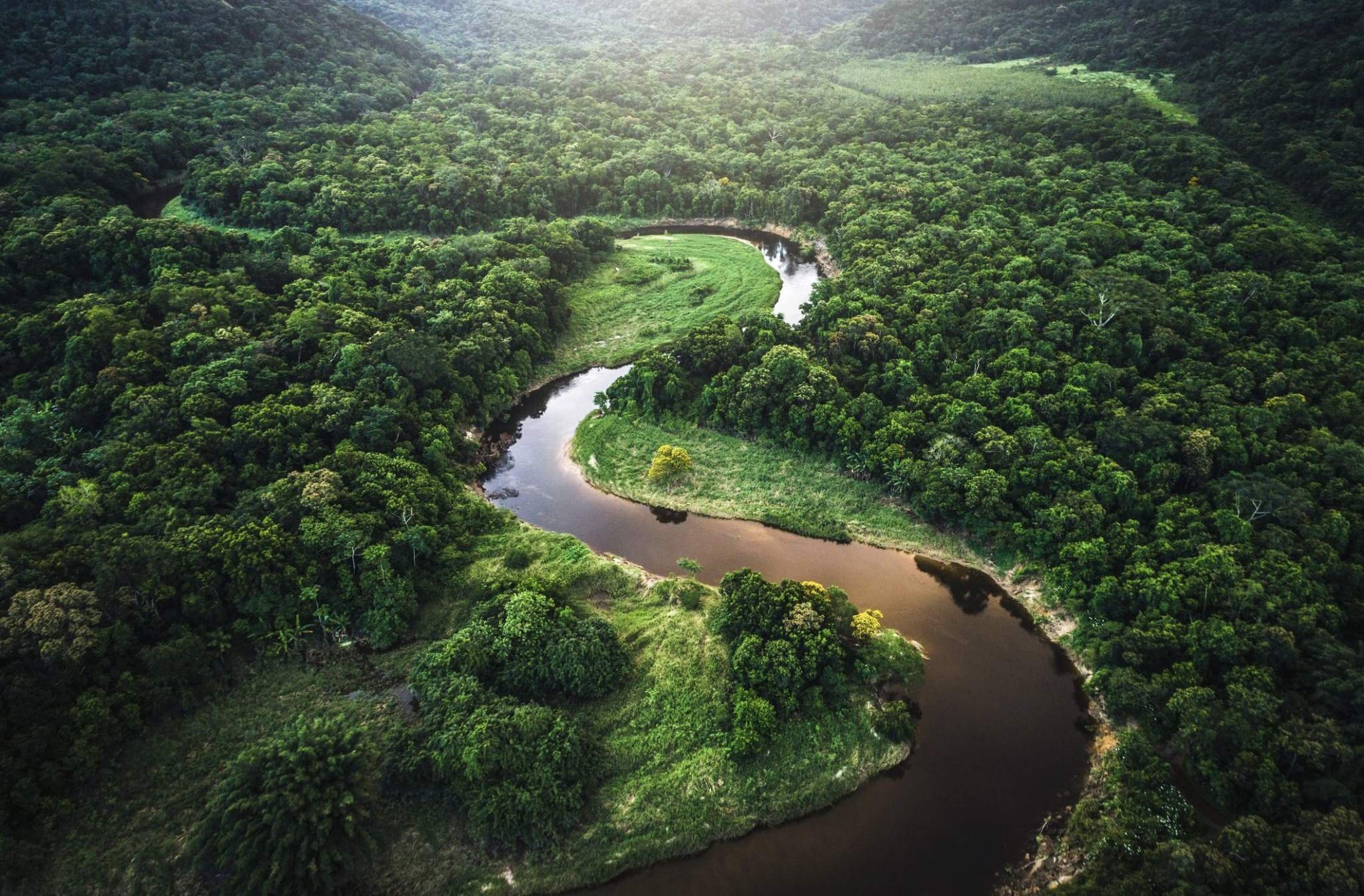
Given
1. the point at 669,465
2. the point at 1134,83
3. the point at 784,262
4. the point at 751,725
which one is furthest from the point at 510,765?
the point at 1134,83

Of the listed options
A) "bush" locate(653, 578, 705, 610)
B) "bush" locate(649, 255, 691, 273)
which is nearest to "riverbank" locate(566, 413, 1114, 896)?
"bush" locate(653, 578, 705, 610)

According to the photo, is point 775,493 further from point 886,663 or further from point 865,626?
point 886,663

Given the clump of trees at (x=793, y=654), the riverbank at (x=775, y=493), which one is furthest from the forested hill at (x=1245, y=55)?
the clump of trees at (x=793, y=654)

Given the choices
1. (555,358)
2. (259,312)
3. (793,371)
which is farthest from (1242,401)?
(259,312)

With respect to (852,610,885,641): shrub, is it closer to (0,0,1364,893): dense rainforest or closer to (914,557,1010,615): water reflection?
(0,0,1364,893): dense rainforest

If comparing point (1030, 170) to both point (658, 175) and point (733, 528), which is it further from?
point (733, 528)
